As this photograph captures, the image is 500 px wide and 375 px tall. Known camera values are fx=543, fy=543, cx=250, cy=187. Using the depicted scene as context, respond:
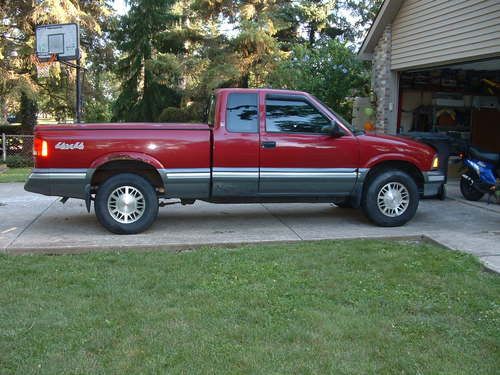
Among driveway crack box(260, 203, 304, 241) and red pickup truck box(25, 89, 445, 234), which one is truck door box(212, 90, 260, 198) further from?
driveway crack box(260, 203, 304, 241)

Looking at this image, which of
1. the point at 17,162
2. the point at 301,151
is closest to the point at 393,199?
the point at 301,151

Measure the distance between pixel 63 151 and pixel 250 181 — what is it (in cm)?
242

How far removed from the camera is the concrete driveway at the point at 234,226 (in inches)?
258

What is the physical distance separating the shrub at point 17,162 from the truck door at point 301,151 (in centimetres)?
1453

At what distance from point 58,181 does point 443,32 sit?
341 inches

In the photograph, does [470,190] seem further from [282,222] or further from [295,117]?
[295,117]

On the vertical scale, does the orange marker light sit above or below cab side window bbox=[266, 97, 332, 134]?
below

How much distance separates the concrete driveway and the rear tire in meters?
0.29

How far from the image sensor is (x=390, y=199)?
7.66m

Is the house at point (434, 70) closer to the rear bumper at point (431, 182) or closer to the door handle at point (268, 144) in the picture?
the rear bumper at point (431, 182)

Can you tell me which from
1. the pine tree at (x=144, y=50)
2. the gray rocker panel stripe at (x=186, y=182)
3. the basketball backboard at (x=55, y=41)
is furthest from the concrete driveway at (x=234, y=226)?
the pine tree at (x=144, y=50)

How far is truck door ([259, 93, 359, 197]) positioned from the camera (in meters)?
7.27

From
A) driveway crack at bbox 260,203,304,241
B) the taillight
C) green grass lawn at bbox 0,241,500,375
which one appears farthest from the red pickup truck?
green grass lawn at bbox 0,241,500,375

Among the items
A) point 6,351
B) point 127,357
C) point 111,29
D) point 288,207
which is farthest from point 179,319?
point 111,29
